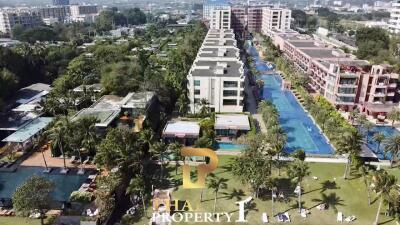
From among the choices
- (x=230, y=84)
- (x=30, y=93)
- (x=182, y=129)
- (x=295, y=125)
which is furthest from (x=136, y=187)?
(x=30, y=93)

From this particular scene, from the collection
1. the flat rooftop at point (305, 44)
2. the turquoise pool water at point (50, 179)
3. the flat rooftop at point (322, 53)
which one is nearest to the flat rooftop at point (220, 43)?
the flat rooftop at point (305, 44)

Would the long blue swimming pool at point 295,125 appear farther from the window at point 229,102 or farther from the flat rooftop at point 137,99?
the flat rooftop at point 137,99

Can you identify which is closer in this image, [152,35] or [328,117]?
[328,117]

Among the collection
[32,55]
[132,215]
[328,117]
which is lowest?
[132,215]

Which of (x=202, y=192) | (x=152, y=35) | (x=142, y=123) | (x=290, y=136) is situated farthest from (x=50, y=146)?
(x=152, y=35)

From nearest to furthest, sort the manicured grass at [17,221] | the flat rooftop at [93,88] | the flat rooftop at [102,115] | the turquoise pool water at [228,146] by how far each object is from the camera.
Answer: the manicured grass at [17,221] → the flat rooftop at [102,115] → the turquoise pool water at [228,146] → the flat rooftop at [93,88]

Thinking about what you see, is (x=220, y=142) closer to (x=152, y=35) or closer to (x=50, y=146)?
(x=50, y=146)

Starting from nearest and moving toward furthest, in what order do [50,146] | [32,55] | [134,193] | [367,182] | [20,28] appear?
[134,193] < [367,182] < [50,146] < [32,55] < [20,28]
